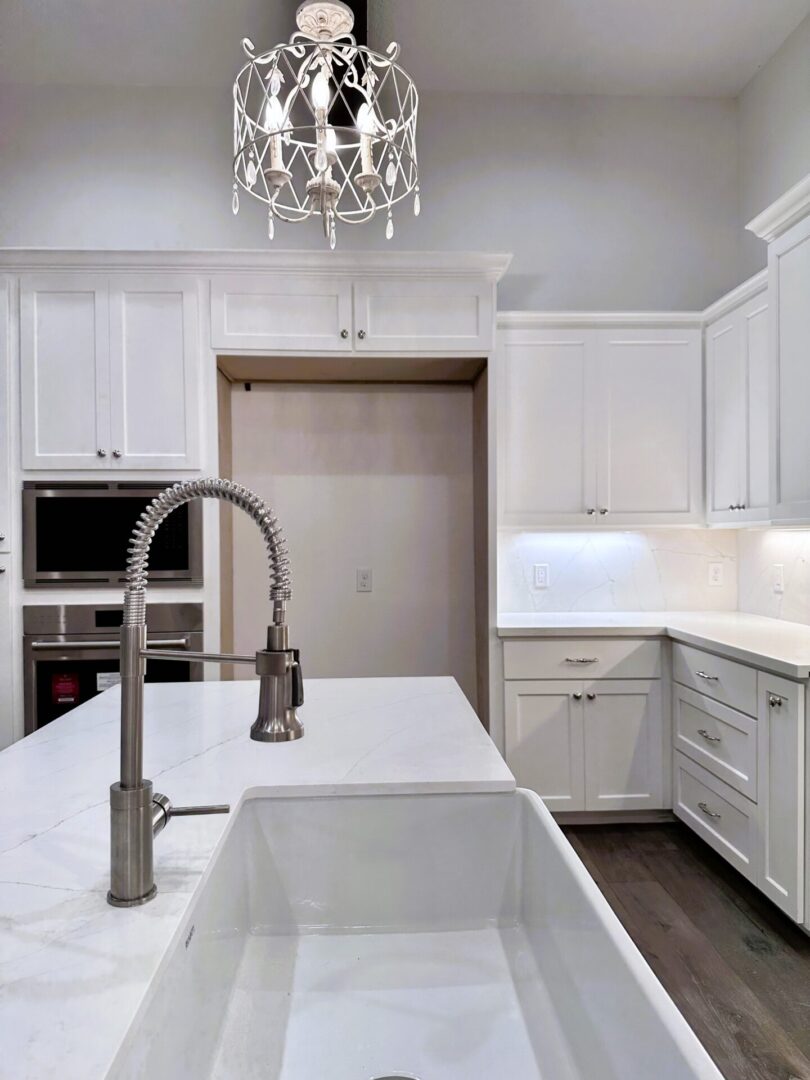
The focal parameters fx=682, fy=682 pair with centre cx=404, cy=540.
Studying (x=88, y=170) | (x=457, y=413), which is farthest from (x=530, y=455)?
(x=88, y=170)

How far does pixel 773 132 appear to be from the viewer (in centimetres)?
310

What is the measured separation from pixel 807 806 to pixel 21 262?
3.34m

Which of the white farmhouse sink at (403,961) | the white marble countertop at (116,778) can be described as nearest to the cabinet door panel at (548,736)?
the white marble countertop at (116,778)

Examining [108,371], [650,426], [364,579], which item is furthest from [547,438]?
[108,371]

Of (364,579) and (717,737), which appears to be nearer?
(717,737)

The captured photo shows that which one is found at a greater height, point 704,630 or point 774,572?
point 774,572

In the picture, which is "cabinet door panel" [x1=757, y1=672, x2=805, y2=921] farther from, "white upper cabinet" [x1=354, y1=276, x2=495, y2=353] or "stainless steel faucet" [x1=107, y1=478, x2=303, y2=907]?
"stainless steel faucet" [x1=107, y1=478, x2=303, y2=907]

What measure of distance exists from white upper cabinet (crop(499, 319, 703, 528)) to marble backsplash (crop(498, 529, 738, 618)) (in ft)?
1.01

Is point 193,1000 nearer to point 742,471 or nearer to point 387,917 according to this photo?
point 387,917

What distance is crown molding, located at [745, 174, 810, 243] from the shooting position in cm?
214

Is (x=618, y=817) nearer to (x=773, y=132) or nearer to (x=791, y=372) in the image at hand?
(x=791, y=372)

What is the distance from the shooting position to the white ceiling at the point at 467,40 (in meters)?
2.79

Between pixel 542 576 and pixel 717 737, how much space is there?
3.65 ft

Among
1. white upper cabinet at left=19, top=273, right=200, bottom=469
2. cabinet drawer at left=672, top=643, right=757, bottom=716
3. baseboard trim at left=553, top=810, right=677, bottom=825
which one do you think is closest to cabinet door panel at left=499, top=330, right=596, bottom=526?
cabinet drawer at left=672, top=643, right=757, bottom=716
